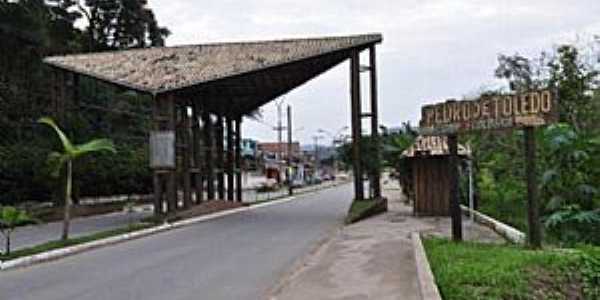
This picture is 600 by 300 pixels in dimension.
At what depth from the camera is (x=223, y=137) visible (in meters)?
42.0

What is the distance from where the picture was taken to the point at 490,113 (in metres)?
14.0

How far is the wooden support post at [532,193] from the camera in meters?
13.0

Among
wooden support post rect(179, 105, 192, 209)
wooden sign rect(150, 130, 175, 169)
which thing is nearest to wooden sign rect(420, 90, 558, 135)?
wooden sign rect(150, 130, 175, 169)

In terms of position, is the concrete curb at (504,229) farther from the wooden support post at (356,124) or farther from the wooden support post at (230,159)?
the wooden support post at (230,159)

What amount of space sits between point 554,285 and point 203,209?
79.3 ft

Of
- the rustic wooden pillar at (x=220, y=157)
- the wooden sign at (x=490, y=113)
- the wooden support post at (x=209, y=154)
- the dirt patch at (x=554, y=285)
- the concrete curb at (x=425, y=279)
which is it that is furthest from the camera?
the rustic wooden pillar at (x=220, y=157)

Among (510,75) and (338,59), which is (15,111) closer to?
(338,59)

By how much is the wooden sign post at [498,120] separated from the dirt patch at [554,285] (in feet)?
8.29

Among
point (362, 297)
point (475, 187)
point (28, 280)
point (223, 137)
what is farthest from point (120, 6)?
point (362, 297)

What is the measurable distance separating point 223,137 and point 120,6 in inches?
697

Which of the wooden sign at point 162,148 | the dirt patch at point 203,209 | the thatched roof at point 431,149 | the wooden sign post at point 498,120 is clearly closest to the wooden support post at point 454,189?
the wooden sign post at point 498,120

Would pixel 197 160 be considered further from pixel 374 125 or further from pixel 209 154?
pixel 374 125

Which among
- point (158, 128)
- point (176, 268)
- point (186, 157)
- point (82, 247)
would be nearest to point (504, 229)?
point (176, 268)

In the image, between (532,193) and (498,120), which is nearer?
(532,193)
